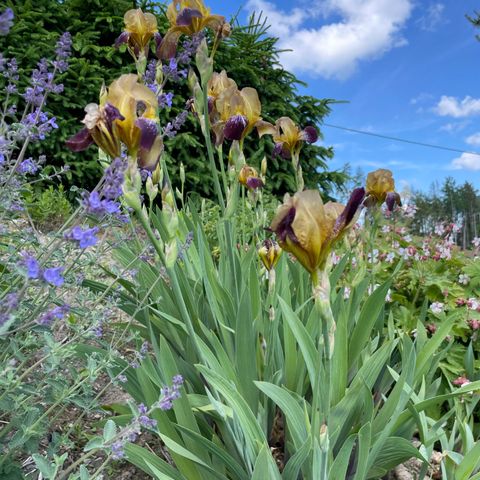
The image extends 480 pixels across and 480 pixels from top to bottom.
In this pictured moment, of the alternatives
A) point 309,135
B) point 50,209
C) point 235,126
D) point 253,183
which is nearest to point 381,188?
point 309,135

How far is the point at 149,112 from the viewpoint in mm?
1265

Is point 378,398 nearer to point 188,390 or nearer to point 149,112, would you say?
point 188,390

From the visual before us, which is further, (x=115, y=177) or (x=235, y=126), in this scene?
(x=235, y=126)

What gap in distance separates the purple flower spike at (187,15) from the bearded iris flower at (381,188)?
0.99m

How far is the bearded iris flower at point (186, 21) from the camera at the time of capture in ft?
6.10

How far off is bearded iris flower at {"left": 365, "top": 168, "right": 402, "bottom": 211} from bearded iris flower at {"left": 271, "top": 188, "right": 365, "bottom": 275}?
1.14 metres

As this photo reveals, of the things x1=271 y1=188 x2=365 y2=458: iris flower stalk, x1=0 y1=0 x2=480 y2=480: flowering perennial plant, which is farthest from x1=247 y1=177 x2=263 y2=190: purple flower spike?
x1=271 y1=188 x2=365 y2=458: iris flower stalk

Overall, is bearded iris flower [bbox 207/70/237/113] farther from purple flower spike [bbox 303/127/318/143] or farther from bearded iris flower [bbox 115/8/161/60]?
purple flower spike [bbox 303/127/318/143]

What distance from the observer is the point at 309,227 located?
987mm

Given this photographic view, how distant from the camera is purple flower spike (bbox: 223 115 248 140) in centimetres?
189

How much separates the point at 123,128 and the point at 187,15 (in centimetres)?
91

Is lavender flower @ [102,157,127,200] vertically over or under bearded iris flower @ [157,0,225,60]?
under

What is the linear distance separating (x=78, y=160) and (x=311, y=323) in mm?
5344

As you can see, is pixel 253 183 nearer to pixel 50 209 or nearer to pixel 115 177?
pixel 115 177
